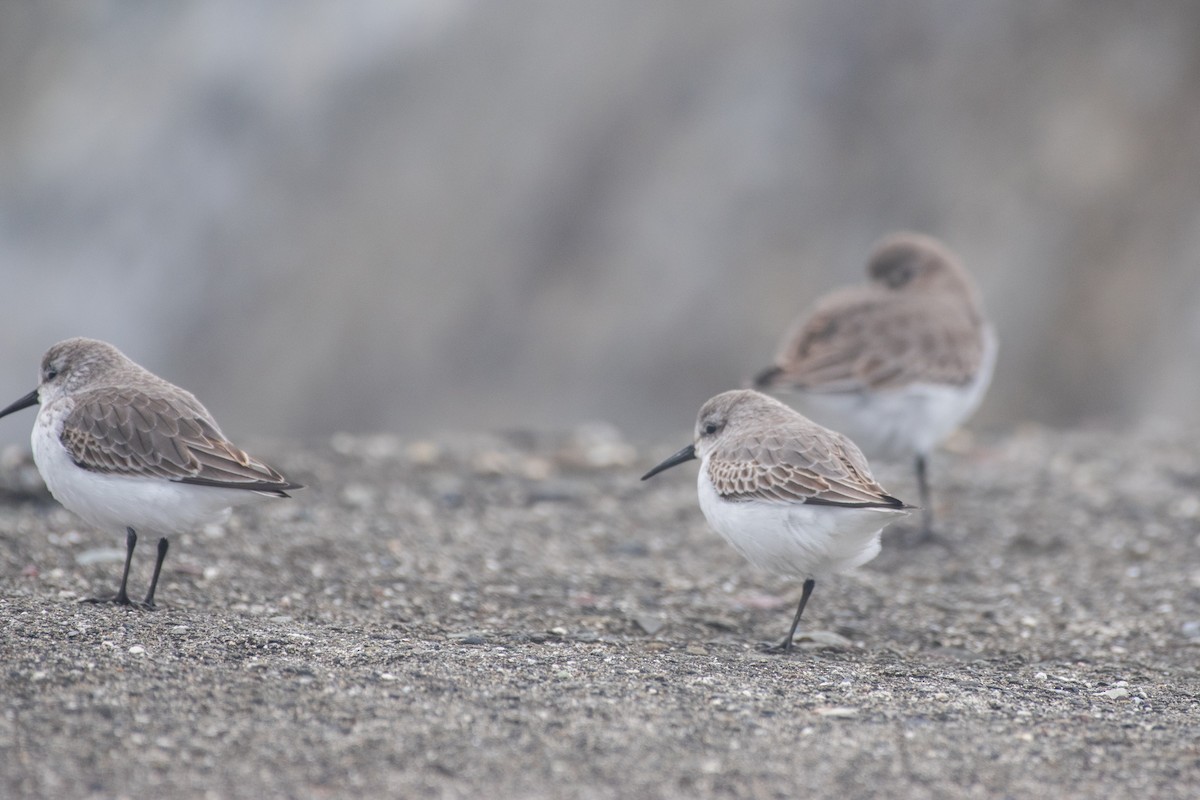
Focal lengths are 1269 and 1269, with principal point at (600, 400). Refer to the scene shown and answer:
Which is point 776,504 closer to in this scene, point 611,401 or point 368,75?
point 611,401

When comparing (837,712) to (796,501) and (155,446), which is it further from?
(155,446)

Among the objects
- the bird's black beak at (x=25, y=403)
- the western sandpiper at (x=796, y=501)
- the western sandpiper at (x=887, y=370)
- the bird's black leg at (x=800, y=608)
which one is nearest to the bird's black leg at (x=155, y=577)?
the bird's black beak at (x=25, y=403)

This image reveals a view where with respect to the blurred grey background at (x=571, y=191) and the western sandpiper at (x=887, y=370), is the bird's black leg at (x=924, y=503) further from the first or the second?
the blurred grey background at (x=571, y=191)

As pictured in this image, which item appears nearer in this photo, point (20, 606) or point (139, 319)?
point (20, 606)

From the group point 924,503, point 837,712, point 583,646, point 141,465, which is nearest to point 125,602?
A: point 141,465

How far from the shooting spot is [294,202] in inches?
447

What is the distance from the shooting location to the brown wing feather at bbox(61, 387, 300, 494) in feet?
15.5

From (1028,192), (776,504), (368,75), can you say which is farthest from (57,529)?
(1028,192)

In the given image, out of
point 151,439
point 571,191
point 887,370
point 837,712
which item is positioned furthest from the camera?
point 571,191

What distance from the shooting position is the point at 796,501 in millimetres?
4672

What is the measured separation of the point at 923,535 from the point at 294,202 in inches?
268

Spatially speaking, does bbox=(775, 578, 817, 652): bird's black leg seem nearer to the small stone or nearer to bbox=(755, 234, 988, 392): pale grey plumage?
the small stone

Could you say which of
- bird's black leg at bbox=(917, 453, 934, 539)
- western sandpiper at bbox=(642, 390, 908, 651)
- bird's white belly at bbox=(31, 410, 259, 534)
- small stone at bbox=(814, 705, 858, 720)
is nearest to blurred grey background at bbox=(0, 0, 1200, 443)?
bird's black leg at bbox=(917, 453, 934, 539)

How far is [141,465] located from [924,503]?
434cm
